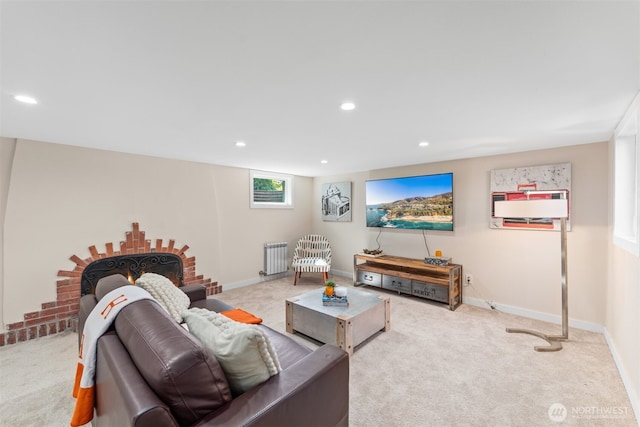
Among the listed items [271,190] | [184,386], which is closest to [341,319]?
[184,386]

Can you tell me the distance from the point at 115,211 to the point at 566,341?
532 cm

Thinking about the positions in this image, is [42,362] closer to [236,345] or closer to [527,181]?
[236,345]

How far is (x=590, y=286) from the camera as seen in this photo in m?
3.00

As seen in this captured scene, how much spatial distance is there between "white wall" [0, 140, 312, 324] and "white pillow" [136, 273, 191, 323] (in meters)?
1.59

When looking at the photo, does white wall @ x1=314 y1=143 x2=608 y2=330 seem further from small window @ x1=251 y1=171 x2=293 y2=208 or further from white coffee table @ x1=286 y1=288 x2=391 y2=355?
small window @ x1=251 y1=171 x2=293 y2=208

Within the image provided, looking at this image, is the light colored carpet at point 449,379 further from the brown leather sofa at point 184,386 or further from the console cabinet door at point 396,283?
the console cabinet door at point 396,283

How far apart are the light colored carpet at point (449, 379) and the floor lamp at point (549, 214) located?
0.08m

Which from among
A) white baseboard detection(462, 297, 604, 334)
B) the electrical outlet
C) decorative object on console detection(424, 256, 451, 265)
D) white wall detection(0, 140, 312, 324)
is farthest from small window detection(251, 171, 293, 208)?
white baseboard detection(462, 297, 604, 334)

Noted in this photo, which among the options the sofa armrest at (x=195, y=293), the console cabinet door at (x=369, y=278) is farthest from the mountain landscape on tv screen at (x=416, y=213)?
the sofa armrest at (x=195, y=293)

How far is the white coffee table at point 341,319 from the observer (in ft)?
8.14

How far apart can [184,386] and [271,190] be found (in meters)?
4.48

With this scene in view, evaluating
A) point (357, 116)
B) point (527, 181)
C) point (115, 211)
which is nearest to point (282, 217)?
point (115, 211)

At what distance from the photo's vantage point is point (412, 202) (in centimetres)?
431

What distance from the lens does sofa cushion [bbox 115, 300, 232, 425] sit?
0.93 metres
